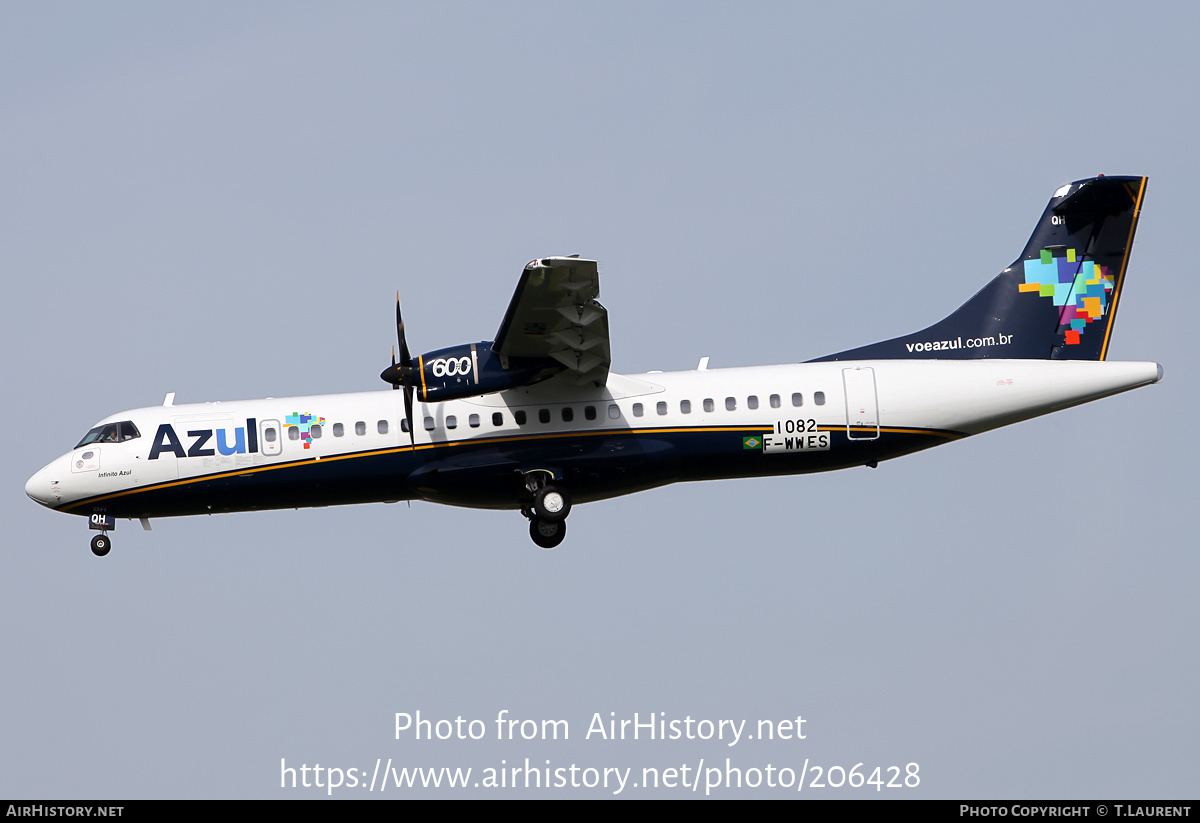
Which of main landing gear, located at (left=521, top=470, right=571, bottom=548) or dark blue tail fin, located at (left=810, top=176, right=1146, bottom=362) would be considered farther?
dark blue tail fin, located at (left=810, top=176, right=1146, bottom=362)

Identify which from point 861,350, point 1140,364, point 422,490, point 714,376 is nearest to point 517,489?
point 422,490

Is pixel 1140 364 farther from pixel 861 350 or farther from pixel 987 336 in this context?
pixel 861 350

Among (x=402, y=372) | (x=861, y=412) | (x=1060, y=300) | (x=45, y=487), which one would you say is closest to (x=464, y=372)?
(x=402, y=372)

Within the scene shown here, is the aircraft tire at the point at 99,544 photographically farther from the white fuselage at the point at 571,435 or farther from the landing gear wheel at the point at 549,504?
the landing gear wheel at the point at 549,504

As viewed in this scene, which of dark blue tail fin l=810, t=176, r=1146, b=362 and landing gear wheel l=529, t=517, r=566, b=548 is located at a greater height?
dark blue tail fin l=810, t=176, r=1146, b=362

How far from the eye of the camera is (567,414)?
89.4ft

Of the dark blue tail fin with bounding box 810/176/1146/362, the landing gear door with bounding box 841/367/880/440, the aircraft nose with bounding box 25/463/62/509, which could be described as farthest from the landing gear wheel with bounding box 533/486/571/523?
the aircraft nose with bounding box 25/463/62/509

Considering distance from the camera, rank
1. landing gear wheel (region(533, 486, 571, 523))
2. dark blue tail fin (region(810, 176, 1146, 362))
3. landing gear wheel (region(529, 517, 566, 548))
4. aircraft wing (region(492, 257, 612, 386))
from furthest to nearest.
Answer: dark blue tail fin (region(810, 176, 1146, 362)) < landing gear wheel (region(529, 517, 566, 548)) < landing gear wheel (region(533, 486, 571, 523)) < aircraft wing (region(492, 257, 612, 386))

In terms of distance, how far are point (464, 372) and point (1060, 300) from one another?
11665 millimetres

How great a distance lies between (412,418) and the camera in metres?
26.9

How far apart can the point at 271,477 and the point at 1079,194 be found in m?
16.1

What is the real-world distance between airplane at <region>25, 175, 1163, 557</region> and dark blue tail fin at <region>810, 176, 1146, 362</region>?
65 cm

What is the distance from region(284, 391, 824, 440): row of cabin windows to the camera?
27.2 metres

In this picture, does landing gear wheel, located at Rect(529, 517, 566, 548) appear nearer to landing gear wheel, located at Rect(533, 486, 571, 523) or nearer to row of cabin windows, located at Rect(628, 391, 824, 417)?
landing gear wheel, located at Rect(533, 486, 571, 523)
